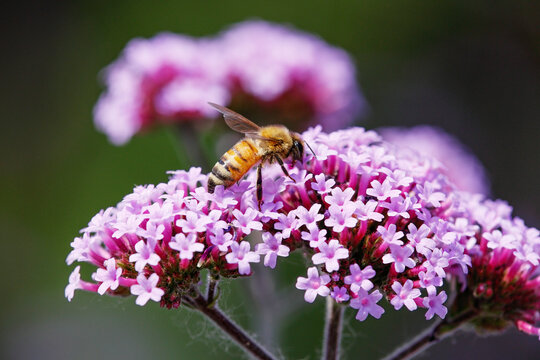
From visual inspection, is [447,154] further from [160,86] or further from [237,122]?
[237,122]

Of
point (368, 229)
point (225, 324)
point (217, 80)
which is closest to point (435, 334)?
point (368, 229)

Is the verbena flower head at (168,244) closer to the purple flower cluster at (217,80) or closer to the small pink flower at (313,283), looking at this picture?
the small pink flower at (313,283)

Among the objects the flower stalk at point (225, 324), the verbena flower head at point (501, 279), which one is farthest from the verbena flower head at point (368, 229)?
the flower stalk at point (225, 324)

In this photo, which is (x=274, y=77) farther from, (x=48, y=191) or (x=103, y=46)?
(x=103, y=46)

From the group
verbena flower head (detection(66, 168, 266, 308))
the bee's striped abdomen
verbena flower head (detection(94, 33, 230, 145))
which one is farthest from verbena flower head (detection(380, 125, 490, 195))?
verbena flower head (detection(66, 168, 266, 308))

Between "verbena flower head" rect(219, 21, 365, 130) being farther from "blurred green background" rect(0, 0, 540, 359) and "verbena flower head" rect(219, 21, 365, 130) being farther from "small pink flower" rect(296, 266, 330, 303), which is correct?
"small pink flower" rect(296, 266, 330, 303)

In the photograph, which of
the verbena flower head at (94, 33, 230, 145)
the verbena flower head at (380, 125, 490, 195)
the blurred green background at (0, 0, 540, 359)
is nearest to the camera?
the verbena flower head at (94, 33, 230, 145)
